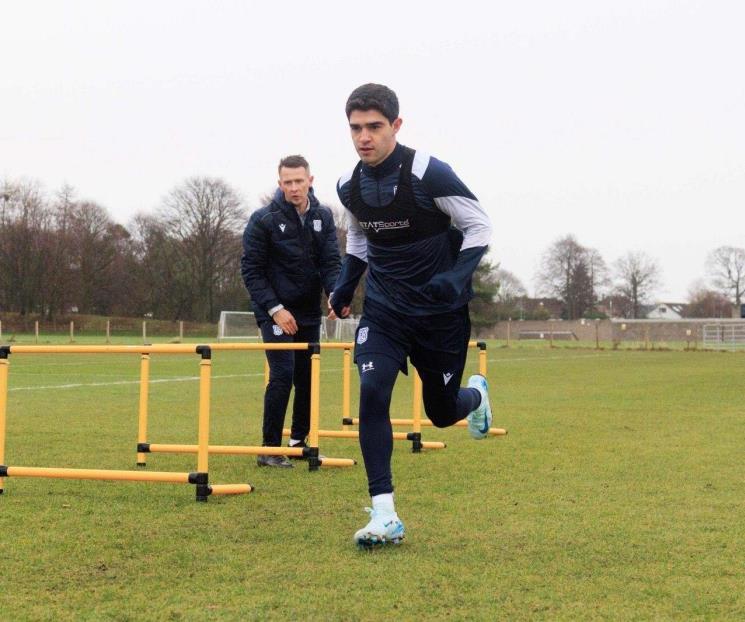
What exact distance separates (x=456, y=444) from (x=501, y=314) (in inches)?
3902

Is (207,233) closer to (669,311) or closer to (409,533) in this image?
(409,533)

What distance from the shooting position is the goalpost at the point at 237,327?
52.3 metres

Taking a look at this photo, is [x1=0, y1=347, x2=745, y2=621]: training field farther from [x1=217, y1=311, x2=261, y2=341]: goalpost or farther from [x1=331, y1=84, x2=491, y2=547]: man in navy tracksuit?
[x1=217, y1=311, x2=261, y2=341]: goalpost

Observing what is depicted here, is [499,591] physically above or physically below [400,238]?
below

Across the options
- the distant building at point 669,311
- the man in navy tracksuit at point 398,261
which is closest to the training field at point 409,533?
the man in navy tracksuit at point 398,261

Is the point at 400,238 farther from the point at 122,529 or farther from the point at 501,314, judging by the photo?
the point at 501,314

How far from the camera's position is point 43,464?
777cm

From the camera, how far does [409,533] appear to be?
16.7ft

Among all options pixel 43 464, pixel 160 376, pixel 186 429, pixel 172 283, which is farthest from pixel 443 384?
pixel 172 283

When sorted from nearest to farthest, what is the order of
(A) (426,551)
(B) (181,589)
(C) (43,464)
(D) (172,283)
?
1. (B) (181,589)
2. (A) (426,551)
3. (C) (43,464)
4. (D) (172,283)

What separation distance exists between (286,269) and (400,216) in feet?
9.41

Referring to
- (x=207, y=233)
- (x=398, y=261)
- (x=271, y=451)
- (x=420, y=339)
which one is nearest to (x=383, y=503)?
(x=420, y=339)

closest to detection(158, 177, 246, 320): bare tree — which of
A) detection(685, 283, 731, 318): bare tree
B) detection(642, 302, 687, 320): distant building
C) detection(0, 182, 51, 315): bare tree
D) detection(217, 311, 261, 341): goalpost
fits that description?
detection(0, 182, 51, 315): bare tree

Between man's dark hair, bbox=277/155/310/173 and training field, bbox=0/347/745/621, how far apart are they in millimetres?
2303
